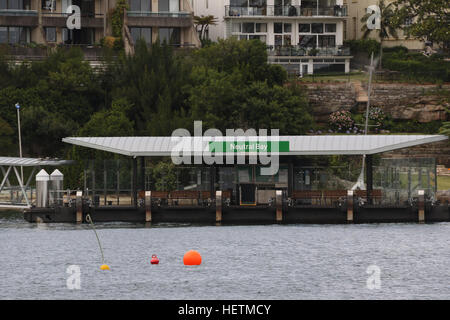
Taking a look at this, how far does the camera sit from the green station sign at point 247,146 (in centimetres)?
8325

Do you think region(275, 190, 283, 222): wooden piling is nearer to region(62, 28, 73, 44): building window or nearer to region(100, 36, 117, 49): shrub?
region(100, 36, 117, 49): shrub

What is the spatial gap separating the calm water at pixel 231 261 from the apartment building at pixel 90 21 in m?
50.8

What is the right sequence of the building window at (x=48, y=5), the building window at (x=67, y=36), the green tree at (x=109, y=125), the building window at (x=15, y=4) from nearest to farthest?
the green tree at (x=109, y=125) < the building window at (x=15, y=4) < the building window at (x=48, y=5) < the building window at (x=67, y=36)

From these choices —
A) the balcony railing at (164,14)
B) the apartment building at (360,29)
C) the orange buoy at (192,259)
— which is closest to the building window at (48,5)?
the balcony railing at (164,14)

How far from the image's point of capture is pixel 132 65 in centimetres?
12044

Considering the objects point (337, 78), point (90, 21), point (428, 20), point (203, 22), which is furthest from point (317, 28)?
point (90, 21)

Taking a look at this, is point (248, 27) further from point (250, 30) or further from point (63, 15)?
point (63, 15)

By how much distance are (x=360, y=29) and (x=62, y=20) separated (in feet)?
125

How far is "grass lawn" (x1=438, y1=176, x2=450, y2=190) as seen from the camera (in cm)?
9962

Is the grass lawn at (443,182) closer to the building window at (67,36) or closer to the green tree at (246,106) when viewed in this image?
the green tree at (246,106)

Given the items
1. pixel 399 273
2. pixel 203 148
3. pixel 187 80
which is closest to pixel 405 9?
pixel 187 80

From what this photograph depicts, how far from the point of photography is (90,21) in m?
136

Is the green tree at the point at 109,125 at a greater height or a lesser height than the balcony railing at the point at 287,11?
lesser

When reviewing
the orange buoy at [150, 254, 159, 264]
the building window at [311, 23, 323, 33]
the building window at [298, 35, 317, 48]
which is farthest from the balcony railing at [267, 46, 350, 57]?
the orange buoy at [150, 254, 159, 264]
